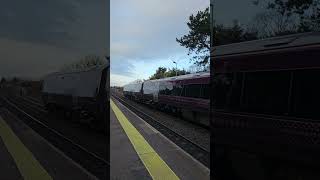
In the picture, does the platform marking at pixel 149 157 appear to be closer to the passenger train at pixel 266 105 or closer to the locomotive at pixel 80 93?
the passenger train at pixel 266 105

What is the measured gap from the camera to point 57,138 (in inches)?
70.4

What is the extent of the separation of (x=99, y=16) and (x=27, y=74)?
0.40 metres

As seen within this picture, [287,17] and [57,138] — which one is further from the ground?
[287,17]

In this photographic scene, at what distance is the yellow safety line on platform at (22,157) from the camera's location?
1647mm

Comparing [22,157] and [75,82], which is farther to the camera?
[75,82]

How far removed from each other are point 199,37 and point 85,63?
1023 mm

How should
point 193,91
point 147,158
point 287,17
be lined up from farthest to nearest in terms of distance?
point 193,91
point 147,158
point 287,17

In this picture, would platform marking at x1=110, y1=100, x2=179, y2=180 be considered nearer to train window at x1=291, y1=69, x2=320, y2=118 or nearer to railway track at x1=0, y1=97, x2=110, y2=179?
railway track at x1=0, y1=97, x2=110, y2=179

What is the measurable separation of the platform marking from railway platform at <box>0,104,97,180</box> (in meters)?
1.41

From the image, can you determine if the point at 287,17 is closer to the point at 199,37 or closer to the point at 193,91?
the point at 199,37

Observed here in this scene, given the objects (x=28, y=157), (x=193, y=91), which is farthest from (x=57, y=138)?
(x=193, y=91)

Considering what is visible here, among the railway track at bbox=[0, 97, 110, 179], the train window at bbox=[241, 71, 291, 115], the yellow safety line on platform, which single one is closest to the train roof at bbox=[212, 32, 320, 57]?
the train window at bbox=[241, 71, 291, 115]

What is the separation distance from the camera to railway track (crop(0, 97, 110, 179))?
68.1 inches

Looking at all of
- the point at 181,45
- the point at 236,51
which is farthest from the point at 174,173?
the point at 236,51
